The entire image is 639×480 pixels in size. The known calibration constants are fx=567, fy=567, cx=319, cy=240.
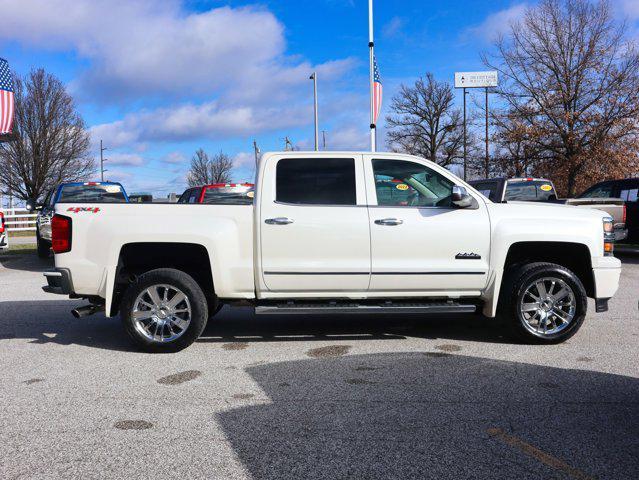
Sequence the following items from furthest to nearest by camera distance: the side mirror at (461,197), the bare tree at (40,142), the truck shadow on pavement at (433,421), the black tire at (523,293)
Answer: the bare tree at (40,142) → the black tire at (523,293) → the side mirror at (461,197) → the truck shadow on pavement at (433,421)

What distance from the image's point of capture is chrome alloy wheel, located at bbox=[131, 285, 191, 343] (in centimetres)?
560

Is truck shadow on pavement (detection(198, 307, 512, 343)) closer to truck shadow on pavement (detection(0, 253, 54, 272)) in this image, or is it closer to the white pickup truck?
the white pickup truck

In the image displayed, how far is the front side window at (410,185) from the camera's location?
231 inches

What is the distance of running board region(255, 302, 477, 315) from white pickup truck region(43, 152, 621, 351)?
0.01m

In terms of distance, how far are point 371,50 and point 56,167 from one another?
81.3ft

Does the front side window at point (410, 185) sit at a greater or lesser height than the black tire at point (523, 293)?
greater

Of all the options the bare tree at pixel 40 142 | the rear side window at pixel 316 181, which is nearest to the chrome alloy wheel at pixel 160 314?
the rear side window at pixel 316 181

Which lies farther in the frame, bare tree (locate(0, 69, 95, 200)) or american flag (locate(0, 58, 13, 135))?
bare tree (locate(0, 69, 95, 200))

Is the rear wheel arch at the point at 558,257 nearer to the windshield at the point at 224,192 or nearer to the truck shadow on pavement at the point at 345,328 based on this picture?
the truck shadow on pavement at the point at 345,328

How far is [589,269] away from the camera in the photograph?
6008 millimetres

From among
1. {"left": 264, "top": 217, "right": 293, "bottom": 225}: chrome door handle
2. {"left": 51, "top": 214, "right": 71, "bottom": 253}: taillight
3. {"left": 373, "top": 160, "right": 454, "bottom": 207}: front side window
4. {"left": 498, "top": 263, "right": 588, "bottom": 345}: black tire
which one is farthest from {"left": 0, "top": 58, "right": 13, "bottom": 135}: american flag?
{"left": 498, "top": 263, "right": 588, "bottom": 345}: black tire

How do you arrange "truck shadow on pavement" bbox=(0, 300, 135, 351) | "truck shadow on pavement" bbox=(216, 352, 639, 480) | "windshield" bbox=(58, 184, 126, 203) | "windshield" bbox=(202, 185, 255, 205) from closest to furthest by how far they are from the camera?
"truck shadow on pavement" bbox=(216, 352, 639, 480) → "truck shadow on pavement" bbox=(0, 300, 135, 351) → "windshield" bbox=(202, 185, 255, 205) → "windshield" bbox=(58, 184, 126, 203)

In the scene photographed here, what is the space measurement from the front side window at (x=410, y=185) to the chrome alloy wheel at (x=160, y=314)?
230 centimetres

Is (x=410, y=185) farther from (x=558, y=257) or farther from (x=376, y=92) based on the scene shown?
(x=376, y=92)
